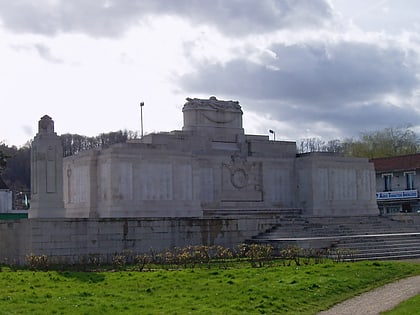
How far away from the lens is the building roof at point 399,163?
201 ft

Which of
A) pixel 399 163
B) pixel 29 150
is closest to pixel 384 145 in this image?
pixel 399 163

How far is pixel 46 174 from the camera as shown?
1197 inches

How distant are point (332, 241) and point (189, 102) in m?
16.6

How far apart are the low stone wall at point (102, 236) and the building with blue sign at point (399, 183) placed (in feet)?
110

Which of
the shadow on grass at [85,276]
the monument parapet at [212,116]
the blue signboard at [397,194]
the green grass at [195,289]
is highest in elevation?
the monument parapet at [212,116]

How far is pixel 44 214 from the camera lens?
30094 millimetres

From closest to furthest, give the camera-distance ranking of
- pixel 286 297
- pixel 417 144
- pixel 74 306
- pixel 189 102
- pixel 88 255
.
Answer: pixel 74 306 → pixel 286 297 → pixel 88 255 → pixel 189 102 → pixel 417 144

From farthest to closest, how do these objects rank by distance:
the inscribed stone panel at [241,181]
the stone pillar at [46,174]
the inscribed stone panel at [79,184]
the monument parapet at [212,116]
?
the monument parapet at [212,116] < the inscribed stone panel at [241,181] < the inscribed stone panel at [79,184] < the stone pillar at [46,174]

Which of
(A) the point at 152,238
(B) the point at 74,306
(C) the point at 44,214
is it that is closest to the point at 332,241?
(A) the point at 152,238

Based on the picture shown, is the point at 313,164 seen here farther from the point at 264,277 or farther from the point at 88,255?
the point at 264,277

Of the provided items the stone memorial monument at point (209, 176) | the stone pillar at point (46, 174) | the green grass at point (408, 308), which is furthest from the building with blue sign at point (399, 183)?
the green grass at point (408, 308)

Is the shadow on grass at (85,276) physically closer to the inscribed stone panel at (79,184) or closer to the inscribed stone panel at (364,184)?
the inscribed stone panel at (79,184)

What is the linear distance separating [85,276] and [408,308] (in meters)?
9.89

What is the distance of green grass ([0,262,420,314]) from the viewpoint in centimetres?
1490
